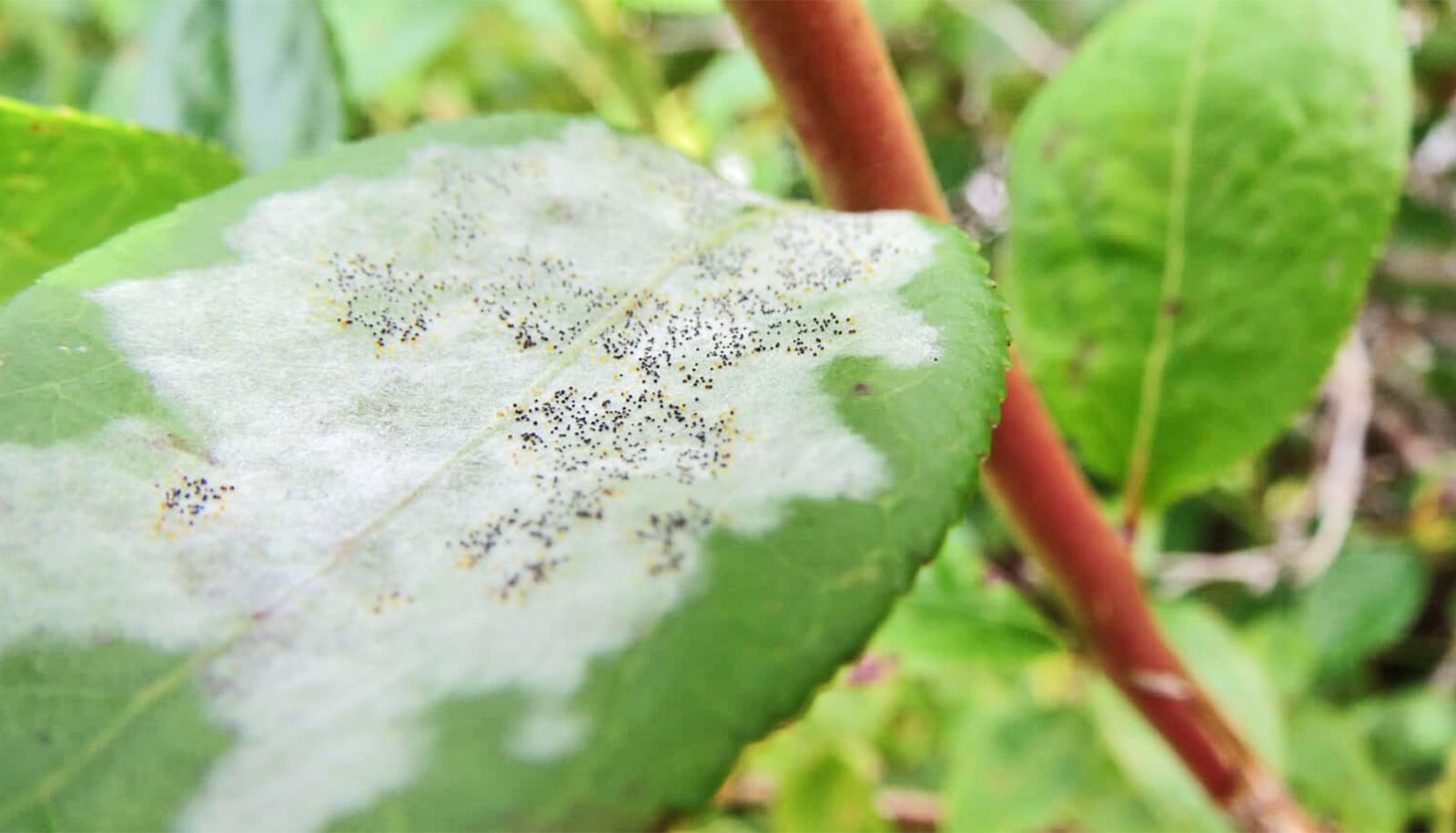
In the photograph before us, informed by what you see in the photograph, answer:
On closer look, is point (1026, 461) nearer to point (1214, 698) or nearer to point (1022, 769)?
point (1022, 769)

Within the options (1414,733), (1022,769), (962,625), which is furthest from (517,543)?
(1414,733)

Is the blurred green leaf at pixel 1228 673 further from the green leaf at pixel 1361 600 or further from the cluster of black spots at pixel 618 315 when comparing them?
the cluster of black spots at pixel 618 315

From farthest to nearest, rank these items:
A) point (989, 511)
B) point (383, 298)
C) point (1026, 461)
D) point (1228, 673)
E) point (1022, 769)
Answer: point (989, 511) < point (1228, 673) < point (1022, 769) < point (1026, 461) < point (383, 298)

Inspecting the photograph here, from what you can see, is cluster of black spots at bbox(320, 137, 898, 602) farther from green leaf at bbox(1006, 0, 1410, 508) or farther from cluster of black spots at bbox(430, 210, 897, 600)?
green leaf at bbox(1006, 0, 1410, 508)

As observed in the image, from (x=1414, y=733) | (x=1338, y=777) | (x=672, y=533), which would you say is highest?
(x=672, y=533)

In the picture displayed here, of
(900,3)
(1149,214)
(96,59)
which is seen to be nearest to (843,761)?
(1149,214)

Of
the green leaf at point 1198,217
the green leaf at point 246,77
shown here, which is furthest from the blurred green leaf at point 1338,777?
the green leaf at point 246,77

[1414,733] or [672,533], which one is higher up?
[672,533]
